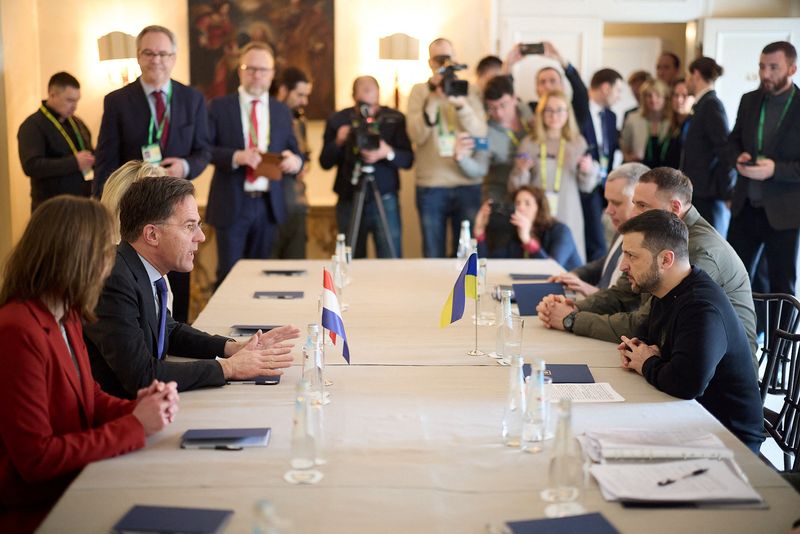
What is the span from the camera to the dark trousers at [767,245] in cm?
575

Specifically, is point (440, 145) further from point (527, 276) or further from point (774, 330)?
point (774, 330)

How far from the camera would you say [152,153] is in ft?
17.7

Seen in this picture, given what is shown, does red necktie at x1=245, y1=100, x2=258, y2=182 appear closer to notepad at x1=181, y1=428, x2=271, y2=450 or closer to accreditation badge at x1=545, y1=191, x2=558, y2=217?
accreditation badge at x1=545, y1=191, x2=558, y2=217

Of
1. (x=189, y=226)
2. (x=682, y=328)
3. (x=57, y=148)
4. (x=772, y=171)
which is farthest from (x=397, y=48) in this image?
(x=682, y=328)

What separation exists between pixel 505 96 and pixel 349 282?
2.66 metres

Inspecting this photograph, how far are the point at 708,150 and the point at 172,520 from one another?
544 cm

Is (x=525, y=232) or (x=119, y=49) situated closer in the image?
(x=525, y=232)

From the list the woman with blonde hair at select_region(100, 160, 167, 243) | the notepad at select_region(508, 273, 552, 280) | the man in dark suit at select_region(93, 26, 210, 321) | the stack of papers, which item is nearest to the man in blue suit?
the man in dark suit at select_region(93, 26, 210, 321)

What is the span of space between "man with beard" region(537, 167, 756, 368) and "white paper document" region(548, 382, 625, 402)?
45cm

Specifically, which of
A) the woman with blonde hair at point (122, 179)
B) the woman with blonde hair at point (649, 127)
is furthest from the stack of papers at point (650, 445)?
the woman with blonde hair at point (649, 127)

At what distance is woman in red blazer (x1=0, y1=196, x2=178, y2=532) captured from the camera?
2059 millimetres

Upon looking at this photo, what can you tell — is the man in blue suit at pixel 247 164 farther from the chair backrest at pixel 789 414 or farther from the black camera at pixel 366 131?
the chair backrest at pixel 789 414

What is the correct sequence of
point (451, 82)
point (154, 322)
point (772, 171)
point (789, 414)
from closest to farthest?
point (154, 322) < point (789, 414) < point (772, 171) < point (451, 82)

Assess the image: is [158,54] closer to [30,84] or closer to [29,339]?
[30,84]
